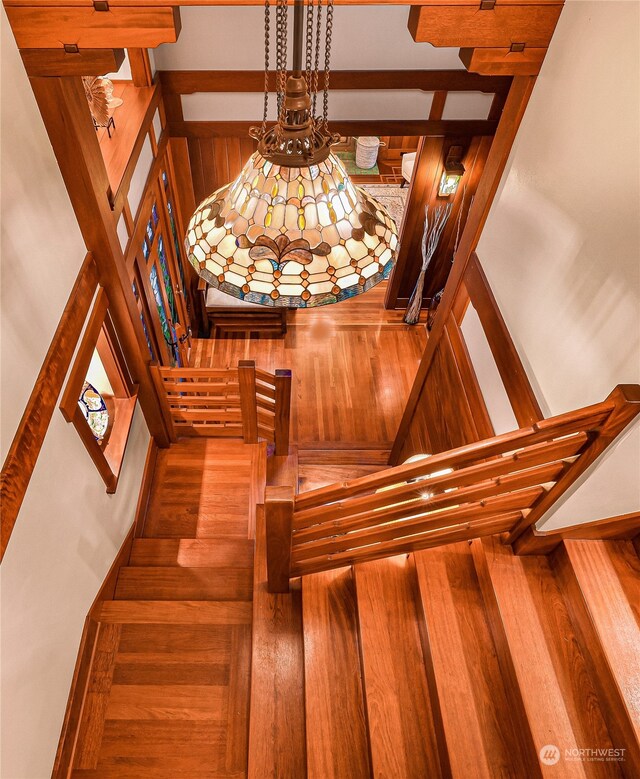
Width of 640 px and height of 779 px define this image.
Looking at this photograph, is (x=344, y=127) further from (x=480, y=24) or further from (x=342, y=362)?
(x=342, y=362)

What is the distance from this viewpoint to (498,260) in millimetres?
2568

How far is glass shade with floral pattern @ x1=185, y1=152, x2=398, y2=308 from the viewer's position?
100 centimetres

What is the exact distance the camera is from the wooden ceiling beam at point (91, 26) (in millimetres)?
1747

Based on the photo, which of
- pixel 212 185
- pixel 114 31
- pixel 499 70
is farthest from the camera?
pixel 212 185

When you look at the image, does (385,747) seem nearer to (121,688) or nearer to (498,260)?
(121,688)

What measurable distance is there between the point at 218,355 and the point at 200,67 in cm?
258

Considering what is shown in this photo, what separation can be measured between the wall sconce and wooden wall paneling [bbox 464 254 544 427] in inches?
81.7

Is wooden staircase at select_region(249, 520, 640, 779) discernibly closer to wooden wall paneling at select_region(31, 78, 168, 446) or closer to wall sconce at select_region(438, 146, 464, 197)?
wooden wall paneling at select_region(31, 78, 168, 446)

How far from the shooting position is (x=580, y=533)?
2285mm

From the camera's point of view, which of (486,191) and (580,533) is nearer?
(580,533)

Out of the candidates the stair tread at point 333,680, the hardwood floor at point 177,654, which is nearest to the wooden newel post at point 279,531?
the stair tread at point 333,680

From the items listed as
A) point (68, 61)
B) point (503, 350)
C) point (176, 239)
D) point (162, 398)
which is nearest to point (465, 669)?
point (503, 350)

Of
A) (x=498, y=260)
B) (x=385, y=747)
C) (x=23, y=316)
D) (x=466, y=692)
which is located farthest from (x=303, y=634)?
(x=498, y=260)

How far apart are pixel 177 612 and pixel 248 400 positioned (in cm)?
136
